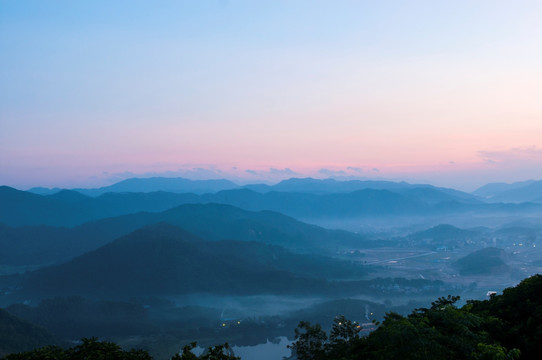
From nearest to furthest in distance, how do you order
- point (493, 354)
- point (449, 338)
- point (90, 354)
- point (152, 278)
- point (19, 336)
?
point (493, 354) → point (449, 338) → point (90, 354) → point (19, 336) → point (152, 278)

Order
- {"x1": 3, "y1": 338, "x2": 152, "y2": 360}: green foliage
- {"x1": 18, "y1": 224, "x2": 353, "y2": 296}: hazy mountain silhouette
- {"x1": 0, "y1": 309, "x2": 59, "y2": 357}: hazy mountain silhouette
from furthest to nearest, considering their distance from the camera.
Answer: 1. {"x1": 18, "y1": 224, "x2": 353, "y2": 296}: hazy mountain silhouette
2. {"x1": 0, "y1": 309, "x2": 59, "y2": 357}: hazy mountain silhouette
3. {"x1": 3, "y1": 338, "x2": 152, "y2": 360}: green foliage

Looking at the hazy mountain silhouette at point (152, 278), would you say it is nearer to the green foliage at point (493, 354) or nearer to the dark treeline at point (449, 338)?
the dark treeline at point (449, 338)

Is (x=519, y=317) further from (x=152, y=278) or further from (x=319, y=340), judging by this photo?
(x=152, y=278)

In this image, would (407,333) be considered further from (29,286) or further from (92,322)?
(29,286)

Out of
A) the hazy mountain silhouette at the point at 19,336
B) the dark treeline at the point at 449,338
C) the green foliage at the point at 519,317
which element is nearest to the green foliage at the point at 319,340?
the dark treeline at the point at 449,338

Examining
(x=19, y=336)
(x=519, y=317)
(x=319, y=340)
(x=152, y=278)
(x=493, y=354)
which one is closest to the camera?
(x=493, y=354)

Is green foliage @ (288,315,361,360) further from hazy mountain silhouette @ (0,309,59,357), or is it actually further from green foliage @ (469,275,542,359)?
hazy mountain silhouette @ (0,309,59,357)

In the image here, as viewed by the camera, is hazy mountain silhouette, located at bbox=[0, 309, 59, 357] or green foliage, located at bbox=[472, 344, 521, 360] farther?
hazy mountain silhouette, located at bbox=[0, 309, 59, 357]

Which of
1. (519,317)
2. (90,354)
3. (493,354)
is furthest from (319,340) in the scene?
(90,354)

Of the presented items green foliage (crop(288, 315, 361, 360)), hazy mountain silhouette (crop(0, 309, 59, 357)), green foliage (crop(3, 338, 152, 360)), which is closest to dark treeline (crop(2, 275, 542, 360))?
green foliage (crop(3, 338, 152, 360))

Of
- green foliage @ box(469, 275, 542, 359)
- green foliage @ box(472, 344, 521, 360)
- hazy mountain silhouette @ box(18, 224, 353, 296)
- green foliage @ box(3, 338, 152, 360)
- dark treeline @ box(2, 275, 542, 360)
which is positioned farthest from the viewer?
hazy mountain silhouette @ box(18, 224, 353, 296)

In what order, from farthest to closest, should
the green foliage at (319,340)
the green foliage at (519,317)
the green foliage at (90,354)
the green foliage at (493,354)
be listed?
1. the green foliage at (319,340)
2. the green foliage at (90,354)
3. the green foliage at (519,317)
4. the green foliage at (493,354)

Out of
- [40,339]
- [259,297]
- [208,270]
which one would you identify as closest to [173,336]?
[40,339]
